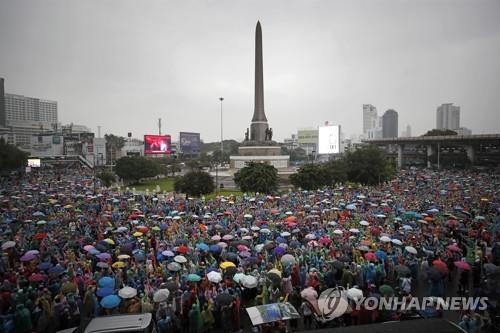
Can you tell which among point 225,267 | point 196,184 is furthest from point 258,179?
point 225,267

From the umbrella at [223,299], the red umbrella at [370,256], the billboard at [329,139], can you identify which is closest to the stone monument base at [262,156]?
the billboard at [329,139]

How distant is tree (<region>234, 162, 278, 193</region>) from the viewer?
1092 inches

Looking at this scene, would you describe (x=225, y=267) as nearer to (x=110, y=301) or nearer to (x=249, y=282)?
(x=249, y=282)

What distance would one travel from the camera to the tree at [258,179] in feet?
91.0

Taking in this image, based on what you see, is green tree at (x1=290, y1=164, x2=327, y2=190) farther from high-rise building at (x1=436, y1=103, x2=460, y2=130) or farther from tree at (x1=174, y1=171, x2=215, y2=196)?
high-rise building at (x1=436, y1=103, x2=460, y2=130)

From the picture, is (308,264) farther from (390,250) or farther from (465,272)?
(465,272)

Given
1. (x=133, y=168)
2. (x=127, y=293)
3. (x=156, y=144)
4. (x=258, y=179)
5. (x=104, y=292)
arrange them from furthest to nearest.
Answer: (x=156, y=144) → (x=133, y=168) → (x=258, y=179) → (x=104, y=292) → (x=127, y=293)

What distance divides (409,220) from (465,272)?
6783mm

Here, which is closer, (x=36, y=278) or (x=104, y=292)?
(x=104, y=292)

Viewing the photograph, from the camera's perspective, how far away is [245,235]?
12398 mm

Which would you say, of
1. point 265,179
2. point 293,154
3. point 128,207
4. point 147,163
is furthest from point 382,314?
point 293,154

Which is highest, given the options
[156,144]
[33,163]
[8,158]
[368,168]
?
[156,144]

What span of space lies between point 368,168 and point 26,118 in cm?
8679

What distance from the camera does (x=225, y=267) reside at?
8711 millimetres
